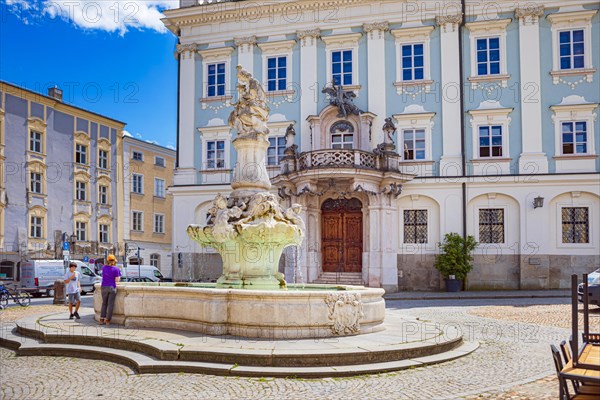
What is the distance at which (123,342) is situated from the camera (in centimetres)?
935

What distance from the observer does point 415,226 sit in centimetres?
2744

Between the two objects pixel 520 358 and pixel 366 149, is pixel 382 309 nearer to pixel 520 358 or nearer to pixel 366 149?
pixel 520 358

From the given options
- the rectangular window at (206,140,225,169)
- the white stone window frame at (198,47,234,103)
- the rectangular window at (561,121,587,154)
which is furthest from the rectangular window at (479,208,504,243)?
the white stone window frame at (198,47,234,103)

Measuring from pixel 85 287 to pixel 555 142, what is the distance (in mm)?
24668

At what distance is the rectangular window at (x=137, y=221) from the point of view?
4656 centimetres

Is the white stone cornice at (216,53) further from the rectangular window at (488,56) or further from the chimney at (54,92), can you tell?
the chimney at (54,92)

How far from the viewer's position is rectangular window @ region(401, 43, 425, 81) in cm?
2808

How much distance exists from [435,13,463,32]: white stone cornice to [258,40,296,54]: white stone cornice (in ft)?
23.9

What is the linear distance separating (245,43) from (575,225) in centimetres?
1838

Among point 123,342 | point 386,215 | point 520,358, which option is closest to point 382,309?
point 520,358

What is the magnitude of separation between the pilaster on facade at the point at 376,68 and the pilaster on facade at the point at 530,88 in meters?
6.36

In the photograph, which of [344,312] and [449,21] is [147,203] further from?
[344,312]

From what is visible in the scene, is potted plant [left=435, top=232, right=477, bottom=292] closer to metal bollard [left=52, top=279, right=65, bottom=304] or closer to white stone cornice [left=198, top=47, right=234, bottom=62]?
white stone cornice [left=198, top=47, right=234, bottom=62]

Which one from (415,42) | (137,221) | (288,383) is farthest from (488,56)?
(137,221)
